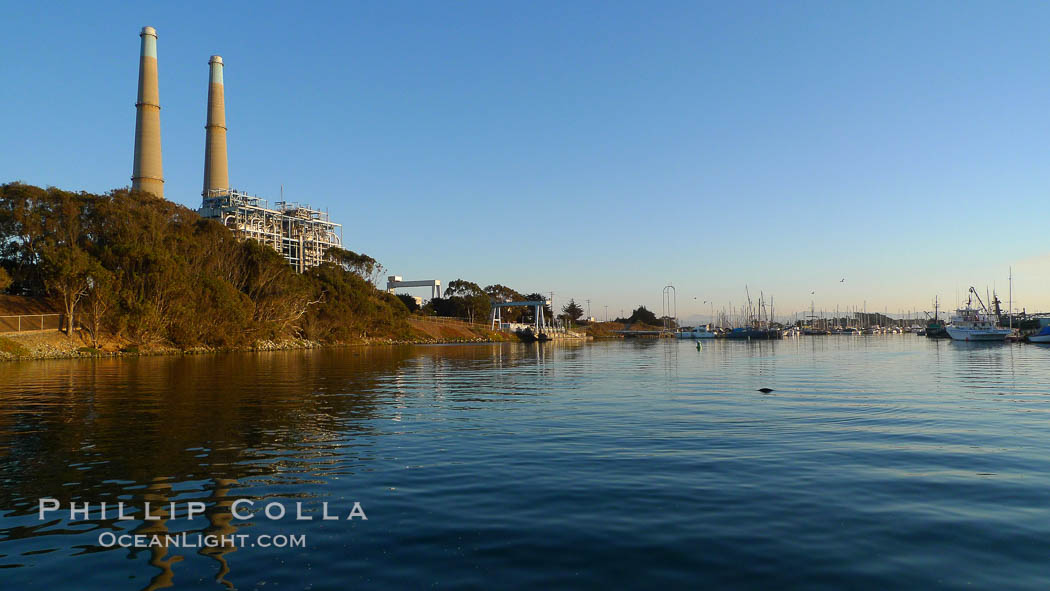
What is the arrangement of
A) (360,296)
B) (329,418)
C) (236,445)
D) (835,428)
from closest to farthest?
(236,445) → (835,428) → (329,418) → (360,296)

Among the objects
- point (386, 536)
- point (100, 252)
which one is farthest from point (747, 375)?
point (100, 252)

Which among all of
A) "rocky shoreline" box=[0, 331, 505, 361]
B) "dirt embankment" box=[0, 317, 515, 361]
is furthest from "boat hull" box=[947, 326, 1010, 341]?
"rocky shoreline" box=[0, 331, 505, 361]

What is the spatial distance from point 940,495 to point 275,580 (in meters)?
11.5

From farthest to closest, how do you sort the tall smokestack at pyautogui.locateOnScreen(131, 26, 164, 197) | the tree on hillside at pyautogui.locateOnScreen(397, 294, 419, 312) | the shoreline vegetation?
the tree on hillside at pyautogui.locateOnScreen(397, 294, 419, 312)
the tall smokestack at pyautogui.locateOnScreen(131, 26, 164, 197)
the shoreline vegetation

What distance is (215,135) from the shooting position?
122 metres

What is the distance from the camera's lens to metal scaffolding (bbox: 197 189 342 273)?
12398 cm

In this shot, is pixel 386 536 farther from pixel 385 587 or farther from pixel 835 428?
pixel 835 428

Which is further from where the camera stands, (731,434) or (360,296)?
(360,296)

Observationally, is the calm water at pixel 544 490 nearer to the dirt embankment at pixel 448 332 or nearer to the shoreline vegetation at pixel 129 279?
the shoreline vegetation at pixel 129 279

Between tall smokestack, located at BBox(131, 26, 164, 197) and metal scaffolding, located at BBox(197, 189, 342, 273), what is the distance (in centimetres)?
1488

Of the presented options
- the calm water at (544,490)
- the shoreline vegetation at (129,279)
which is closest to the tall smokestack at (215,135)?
the shoreline vegetation at (129,279)

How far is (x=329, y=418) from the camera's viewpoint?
21.2 meters

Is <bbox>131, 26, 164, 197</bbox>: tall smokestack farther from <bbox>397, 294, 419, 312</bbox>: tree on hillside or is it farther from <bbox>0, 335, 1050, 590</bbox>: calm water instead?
<bbox>0, 335, 1050, 590</bbox>: calm water

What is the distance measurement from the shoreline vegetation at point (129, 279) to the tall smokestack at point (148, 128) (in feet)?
85.8
